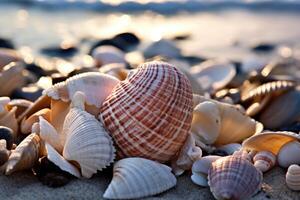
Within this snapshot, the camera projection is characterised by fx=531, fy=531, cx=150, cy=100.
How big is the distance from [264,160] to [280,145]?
0.17m

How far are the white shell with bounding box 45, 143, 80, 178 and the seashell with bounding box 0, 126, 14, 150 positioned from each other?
32 cm

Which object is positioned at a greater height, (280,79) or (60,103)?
(60,103)

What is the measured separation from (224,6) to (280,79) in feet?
19.6

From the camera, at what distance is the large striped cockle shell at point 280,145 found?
111 inches

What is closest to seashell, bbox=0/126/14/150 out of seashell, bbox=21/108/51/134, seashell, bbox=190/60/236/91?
seashell, bbox=21/108/51/134

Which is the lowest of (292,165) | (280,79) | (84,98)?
(280,79)

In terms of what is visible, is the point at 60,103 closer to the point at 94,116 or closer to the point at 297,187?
the point at 94,116

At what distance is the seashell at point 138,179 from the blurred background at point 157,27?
11.0 feet

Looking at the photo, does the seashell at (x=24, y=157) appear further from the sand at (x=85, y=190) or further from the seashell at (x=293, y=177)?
the seashell at (x=293, y=177)

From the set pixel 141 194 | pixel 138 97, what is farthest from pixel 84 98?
pixel 141 194

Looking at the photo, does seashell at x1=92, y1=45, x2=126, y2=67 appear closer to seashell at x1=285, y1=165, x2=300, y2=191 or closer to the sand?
the sand

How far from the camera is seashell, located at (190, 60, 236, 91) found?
473cm

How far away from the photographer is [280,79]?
4602 mm

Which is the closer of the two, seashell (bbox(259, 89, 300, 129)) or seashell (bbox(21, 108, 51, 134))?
seashell (bbox(21, 108, 51, 134))
